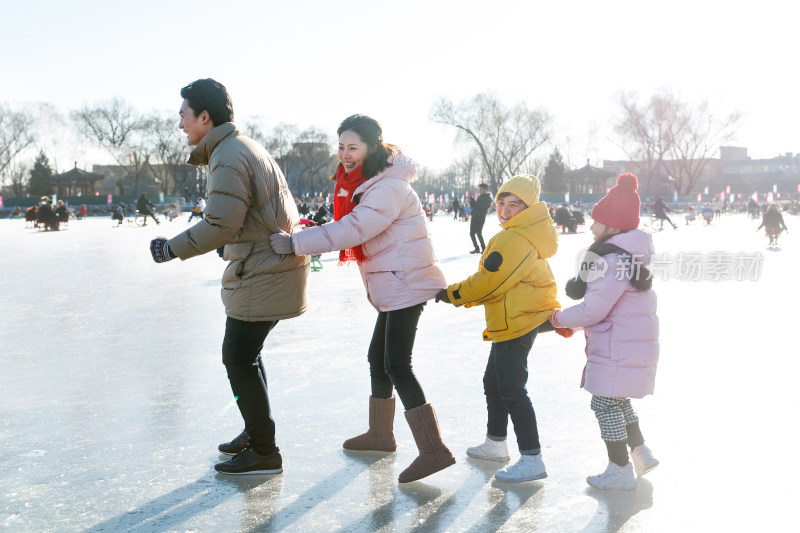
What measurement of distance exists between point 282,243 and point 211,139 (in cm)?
47

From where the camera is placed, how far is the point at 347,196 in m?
2.86

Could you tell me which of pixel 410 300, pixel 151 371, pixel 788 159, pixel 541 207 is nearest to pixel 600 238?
pixel 541 207

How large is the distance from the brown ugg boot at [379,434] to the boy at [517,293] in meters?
0.54

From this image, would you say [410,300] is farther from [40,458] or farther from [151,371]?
[151,371]

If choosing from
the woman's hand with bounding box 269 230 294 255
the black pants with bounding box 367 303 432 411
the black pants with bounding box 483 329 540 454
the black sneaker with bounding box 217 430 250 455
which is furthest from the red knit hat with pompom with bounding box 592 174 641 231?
the black sneaker with bounding box 217 430 250 455

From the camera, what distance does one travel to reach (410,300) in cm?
281

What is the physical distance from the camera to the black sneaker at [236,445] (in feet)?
10.2

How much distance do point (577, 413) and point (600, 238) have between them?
3.85ft

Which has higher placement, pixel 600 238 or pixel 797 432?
pixel 600 238

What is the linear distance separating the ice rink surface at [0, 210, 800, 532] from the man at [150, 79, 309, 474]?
0.27m

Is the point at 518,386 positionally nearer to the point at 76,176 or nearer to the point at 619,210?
the point at 619,210

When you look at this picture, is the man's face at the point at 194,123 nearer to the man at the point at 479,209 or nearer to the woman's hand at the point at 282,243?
the woman's hand at the point at 282,243

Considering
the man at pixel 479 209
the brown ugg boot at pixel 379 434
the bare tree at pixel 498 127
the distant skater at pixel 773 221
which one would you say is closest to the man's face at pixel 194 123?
the brown ugg boot at pixel 379 434

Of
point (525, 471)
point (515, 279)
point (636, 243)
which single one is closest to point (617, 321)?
point (636, 243)
